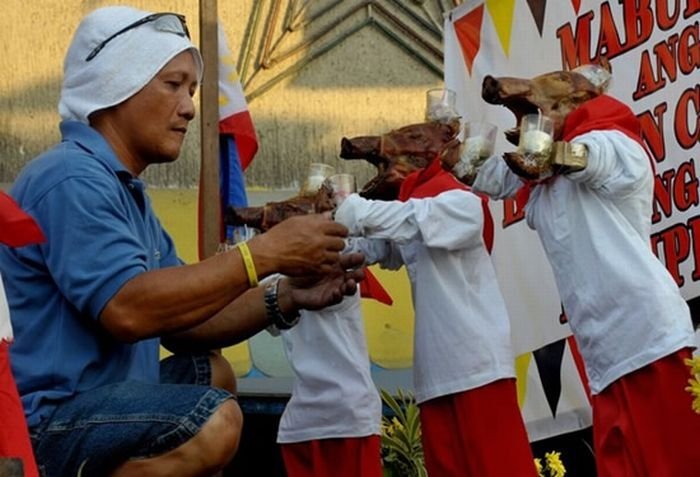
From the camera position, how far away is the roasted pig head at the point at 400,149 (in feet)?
16.0

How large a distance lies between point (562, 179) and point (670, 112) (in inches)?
38.6

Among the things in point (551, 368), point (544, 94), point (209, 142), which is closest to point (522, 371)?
point (551, 368)

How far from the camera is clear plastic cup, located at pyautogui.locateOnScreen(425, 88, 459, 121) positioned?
16.1 feet

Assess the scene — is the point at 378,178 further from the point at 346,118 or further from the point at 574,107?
the point at 346,118

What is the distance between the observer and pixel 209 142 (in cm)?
497

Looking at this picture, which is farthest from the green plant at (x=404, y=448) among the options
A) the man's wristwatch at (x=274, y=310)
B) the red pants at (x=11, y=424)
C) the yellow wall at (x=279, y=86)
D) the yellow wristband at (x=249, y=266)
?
the red pants at (x=11, y=424)

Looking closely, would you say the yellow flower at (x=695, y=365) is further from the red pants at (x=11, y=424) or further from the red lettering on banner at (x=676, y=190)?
the red pants at (x=11, y=424)

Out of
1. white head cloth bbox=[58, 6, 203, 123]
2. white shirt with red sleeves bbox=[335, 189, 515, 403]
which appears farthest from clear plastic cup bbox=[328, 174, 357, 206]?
white head cloth bbox=[58, 6, 203, 123]

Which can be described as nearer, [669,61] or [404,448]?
[669,61]

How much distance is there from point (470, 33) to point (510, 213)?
803 millimetres

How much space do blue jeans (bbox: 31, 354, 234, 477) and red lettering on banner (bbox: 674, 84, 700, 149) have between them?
2.29 meters

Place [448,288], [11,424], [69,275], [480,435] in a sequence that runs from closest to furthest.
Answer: [11,424], [69,275], [480,435], [448,288]

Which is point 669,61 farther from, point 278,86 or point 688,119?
point 278,86

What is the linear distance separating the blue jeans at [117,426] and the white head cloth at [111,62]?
70cm
